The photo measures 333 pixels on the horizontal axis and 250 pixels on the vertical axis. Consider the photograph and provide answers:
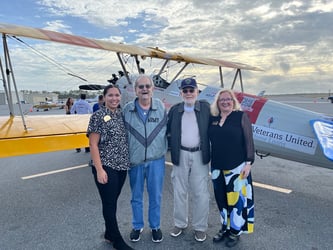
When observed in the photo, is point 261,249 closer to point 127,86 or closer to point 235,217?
point 235,217

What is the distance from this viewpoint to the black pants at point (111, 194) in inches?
102

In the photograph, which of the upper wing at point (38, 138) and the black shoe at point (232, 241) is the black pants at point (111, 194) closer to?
the black shoe at point (232, 241)

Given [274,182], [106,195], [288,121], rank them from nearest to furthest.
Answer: [106,195] → [288,121] → [274,182]

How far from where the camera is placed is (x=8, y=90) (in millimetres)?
4250

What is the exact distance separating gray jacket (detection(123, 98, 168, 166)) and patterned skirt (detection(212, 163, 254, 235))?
65 centimetres

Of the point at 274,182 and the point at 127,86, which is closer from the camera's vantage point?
the point at 274,182

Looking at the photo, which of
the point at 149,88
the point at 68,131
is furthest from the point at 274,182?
the point at 68,131

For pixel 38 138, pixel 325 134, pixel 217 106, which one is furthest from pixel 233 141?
pixel 38 138

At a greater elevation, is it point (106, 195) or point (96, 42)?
point (96, 42)

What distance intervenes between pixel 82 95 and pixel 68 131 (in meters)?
4.60

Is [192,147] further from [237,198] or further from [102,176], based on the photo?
[102,176]

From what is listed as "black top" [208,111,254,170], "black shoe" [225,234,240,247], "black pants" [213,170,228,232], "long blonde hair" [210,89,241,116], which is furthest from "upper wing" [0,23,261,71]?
"black shoe" [225,234,240,247]

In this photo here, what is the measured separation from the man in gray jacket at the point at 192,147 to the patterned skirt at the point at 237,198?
19 centimetres

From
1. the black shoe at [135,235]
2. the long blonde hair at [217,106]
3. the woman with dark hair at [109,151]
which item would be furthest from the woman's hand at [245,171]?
the black shoe at [135,235]
